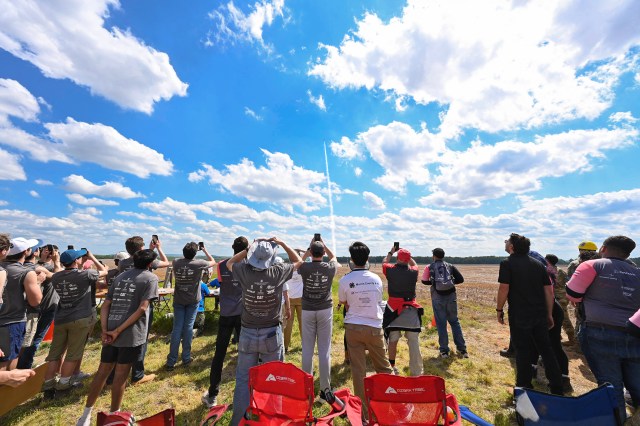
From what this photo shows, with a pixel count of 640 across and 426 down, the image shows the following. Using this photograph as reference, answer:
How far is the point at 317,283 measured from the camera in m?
4.89

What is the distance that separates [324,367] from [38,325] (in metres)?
6.06

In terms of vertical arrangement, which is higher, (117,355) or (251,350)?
(251,350)

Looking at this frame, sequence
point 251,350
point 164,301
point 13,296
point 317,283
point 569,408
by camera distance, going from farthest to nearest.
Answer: point 164,301 → point 317,283 → point 13,296 → point 251,350 → point 569,408

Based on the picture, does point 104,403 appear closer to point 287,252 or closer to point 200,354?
point 200,354

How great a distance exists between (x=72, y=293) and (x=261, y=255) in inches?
148

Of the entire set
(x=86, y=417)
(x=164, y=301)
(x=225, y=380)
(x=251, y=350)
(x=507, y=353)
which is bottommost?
(x=164, y=301)

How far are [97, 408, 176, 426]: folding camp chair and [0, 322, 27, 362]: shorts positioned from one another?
3058 millimetres

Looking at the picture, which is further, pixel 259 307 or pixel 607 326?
pixel 259 307

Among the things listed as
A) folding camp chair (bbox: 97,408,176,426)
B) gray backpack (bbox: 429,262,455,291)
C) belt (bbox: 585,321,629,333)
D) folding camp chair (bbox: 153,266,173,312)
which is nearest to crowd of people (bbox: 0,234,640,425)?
belt (bbox: 585,321,629,333)

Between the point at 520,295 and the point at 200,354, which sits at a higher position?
the point at 520,295

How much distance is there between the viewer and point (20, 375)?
8.09ft

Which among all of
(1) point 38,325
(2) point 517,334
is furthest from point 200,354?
(2) point 517,334

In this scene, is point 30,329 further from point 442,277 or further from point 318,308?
point 442,277

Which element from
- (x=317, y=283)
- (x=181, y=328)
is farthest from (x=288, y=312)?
(x=181, y=328)
